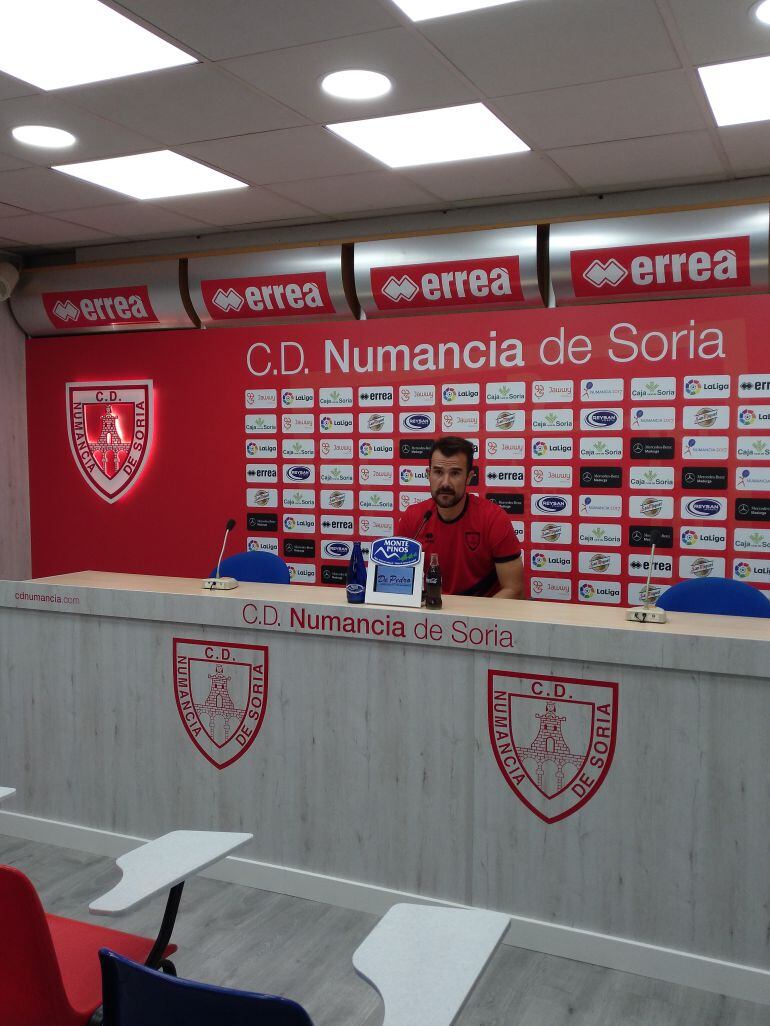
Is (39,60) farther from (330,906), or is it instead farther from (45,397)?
(45,397)

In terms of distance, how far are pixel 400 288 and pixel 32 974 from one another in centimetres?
391

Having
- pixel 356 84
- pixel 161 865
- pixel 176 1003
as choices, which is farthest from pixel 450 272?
pixel 176 1003

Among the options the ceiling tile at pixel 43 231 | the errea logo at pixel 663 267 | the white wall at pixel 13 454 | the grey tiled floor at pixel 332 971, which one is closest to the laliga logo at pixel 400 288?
the errea logo at pixel 663 267

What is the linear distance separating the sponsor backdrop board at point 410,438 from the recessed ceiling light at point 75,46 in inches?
Result: 91.0

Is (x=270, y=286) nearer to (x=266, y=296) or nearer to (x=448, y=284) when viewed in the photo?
(x=266, y=296)

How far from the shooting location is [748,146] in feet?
11.9

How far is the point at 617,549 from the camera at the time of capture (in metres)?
4.61

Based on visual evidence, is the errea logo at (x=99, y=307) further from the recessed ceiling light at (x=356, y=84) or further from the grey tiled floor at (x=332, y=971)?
the grey tiled floor at (x=332, y=971)

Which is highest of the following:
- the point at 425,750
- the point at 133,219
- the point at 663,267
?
the point at 133,219

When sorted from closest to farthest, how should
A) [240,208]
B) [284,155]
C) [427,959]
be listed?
[427,959] → [284,155] → [240,208]

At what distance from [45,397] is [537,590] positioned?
3.52 metres

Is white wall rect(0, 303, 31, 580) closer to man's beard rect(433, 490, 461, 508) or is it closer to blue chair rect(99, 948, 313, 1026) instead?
man's beard rect(433, 490, 461, 508)

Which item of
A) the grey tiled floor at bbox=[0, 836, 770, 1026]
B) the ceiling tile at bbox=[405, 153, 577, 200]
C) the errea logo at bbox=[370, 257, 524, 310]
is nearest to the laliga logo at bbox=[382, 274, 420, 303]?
the errea logo at bbox=[370, 257, 524, 310]

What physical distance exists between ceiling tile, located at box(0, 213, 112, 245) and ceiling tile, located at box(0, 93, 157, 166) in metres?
1.09
